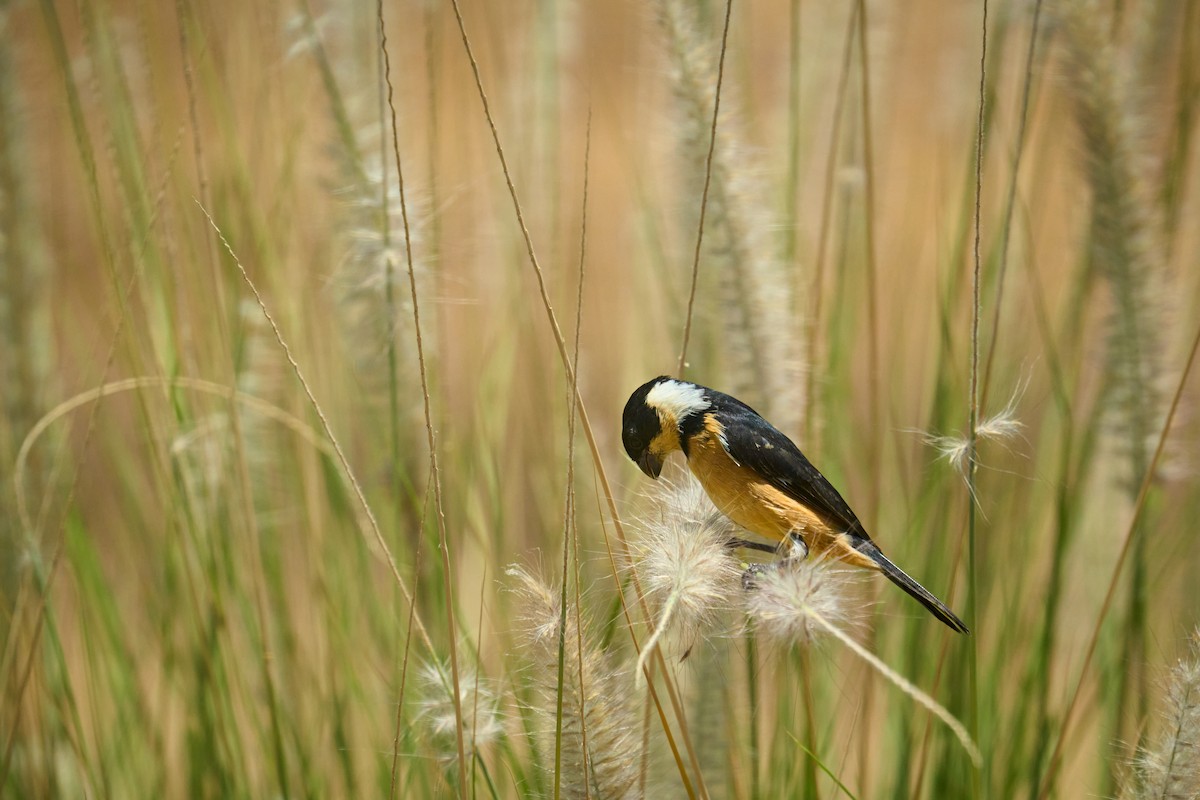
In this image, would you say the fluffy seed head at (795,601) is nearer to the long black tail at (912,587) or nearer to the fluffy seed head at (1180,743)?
the long black tail at (912,587)

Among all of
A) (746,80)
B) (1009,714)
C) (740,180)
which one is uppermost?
(746,80)

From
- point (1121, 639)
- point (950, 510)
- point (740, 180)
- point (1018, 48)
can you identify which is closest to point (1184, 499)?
point (1121, 639)

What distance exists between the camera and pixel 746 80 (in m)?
1.19

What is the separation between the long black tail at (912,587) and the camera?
0.49 m

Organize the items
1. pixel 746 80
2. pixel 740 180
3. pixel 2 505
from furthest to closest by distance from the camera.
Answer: pixel 746 80, pixel 2 505, pixel 740 180

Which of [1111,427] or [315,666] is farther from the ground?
[1111,427]

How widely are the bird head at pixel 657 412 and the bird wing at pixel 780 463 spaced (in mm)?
23

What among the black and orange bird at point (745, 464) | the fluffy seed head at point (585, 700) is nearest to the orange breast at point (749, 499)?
the black and orange bird at point (745, 464)

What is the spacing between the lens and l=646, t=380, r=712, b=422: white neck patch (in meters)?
0.59

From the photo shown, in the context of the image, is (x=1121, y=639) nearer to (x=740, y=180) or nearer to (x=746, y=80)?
(x=740, y=180)

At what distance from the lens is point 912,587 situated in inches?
19.9

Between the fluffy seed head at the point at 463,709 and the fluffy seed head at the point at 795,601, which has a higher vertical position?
the fluffy seed head at the point at 795,601

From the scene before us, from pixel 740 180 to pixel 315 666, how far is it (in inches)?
29.7

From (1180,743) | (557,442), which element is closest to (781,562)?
(1180,743)
